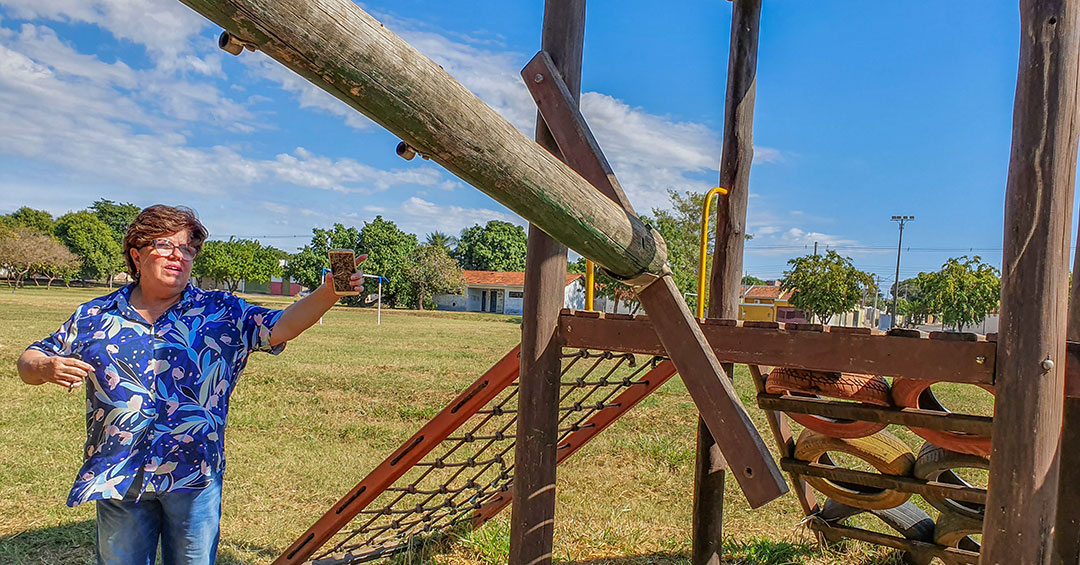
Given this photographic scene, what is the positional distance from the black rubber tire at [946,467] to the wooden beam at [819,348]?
0.73m

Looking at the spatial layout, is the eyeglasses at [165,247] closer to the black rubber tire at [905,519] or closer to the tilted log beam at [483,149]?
the tilted log beam at [483,149]

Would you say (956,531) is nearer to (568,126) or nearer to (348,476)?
(568,126)

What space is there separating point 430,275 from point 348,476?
149 feet

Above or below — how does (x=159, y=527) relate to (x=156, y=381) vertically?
below

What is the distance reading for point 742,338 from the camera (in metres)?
2.68

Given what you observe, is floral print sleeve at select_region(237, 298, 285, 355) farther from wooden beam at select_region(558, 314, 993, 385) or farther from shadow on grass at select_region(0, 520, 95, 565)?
shadow on grass at select_region(0, 520, 95, 565)

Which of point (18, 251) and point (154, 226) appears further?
point (18, 251)

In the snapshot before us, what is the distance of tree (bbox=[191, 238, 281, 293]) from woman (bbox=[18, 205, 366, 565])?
60.1 m

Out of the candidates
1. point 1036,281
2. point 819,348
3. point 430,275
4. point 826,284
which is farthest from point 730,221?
point 430,275

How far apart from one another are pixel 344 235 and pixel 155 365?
180 feet

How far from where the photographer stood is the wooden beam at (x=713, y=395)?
79.9 inches

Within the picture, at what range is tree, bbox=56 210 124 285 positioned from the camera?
63.9 meters

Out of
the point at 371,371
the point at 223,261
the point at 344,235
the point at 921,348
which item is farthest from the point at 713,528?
the point at 223,261

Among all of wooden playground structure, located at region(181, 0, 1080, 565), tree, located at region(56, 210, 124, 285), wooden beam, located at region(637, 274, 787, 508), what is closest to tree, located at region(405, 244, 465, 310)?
tree, located at region(56, 210, 124, 285)
